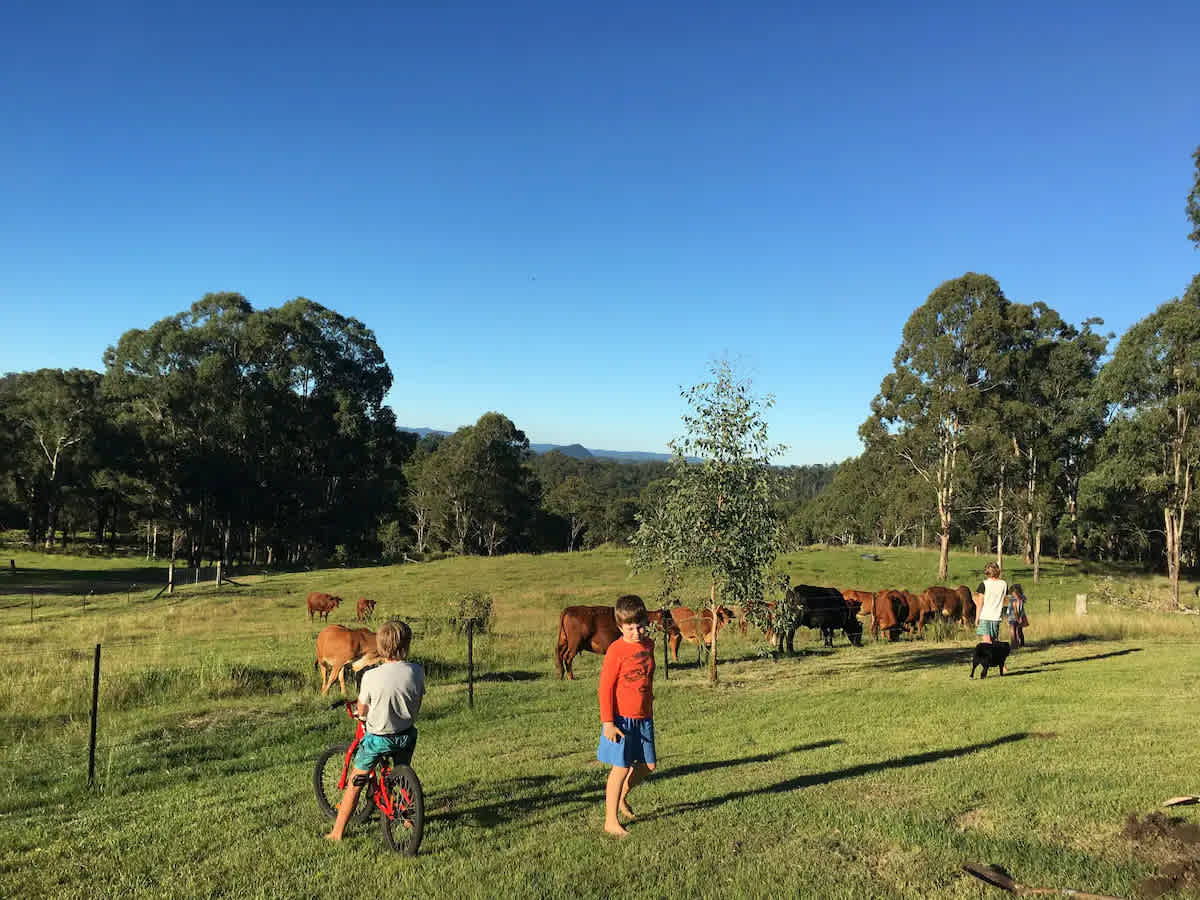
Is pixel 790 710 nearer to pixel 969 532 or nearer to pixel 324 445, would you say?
pixel 969 532

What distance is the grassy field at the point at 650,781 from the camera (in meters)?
5.21

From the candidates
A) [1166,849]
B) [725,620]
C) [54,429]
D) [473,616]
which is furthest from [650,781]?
[54,429]

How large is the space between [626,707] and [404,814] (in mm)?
1804

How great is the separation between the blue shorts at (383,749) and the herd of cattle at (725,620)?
16.3 feet

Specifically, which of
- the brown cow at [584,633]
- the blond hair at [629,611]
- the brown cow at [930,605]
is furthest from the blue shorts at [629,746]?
the brown cow at [930,605]

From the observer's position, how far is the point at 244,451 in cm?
5216

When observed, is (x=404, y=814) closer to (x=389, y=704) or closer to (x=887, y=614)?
(x=389, y=704)

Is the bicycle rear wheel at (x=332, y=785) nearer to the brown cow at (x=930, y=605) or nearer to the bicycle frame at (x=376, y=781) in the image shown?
the bicycle frame at (x=376, y=781)

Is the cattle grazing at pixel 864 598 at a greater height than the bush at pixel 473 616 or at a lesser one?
greater

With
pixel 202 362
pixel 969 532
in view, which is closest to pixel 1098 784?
pixel 969 532

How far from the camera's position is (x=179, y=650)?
1855 cm

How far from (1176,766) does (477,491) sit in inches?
2468

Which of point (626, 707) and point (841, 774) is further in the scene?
point (841, 774)

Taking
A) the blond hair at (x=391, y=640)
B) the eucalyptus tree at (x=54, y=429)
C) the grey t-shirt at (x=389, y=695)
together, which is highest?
the eucalyptus tree at (x=54, y=429)
